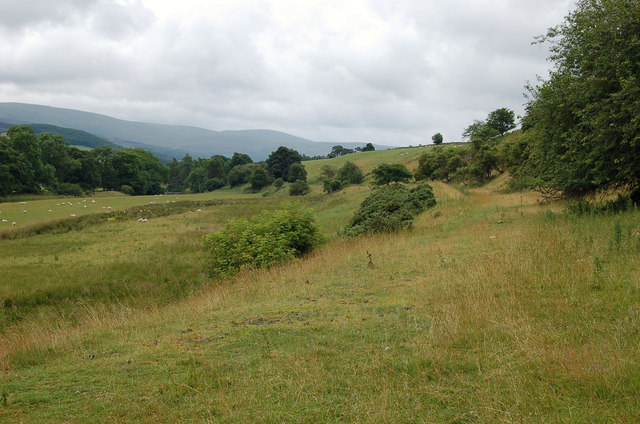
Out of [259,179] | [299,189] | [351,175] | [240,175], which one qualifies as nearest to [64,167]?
[240,175]

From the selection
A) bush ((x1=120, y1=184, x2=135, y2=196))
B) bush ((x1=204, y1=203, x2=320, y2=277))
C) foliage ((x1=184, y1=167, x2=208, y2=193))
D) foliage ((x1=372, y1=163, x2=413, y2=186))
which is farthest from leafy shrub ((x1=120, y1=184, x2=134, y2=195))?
bush ((x1=204, y1=203, x2=320, y2=277))

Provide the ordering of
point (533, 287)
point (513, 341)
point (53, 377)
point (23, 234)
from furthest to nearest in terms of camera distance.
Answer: point (23, 234), point (533, 287), point (53, 377), point (513, 341)

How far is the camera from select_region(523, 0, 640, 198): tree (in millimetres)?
11805

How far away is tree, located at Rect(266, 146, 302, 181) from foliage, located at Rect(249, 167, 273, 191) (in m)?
5.21

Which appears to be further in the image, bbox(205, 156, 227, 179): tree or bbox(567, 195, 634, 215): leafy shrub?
bbox(205, 156, 227, 179): tree

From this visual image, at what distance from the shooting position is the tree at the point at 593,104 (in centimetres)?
1180

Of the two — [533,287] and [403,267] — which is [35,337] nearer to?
[403,267]

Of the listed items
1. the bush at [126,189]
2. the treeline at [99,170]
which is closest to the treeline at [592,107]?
the treeline at [99,170]

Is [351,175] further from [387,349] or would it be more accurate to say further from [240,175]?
[387,349]

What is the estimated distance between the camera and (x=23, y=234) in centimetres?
3266

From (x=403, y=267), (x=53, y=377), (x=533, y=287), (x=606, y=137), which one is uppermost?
(x=606, y=137)

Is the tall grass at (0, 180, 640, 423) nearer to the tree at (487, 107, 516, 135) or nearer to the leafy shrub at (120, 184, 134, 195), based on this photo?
the tree at (487, 107, 516, 135)

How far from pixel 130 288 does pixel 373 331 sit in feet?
50.8

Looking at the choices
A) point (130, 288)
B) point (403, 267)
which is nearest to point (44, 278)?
point (130, 288)
